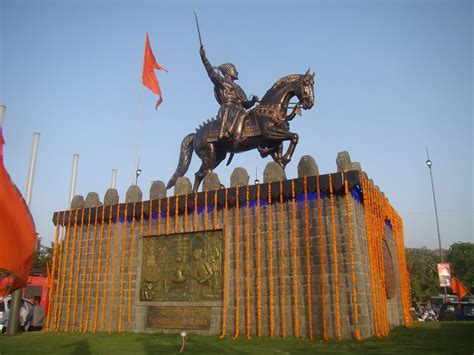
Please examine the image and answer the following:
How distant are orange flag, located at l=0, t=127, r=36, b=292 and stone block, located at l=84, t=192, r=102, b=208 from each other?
A: 10418 millimetres

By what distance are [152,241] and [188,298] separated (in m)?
2.10


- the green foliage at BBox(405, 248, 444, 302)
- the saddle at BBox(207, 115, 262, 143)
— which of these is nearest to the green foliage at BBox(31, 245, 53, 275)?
the saddle at BBox(207, 115, 262, 143)

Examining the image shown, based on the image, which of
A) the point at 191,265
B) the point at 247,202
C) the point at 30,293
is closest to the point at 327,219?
the point at 247,202

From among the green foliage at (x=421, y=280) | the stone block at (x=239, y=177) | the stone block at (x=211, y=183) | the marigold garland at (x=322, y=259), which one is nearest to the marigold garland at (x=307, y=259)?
the marigold garland at (x=322, y=259)

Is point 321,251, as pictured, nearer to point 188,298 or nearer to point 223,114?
point 188,298

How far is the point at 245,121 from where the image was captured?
1222cm

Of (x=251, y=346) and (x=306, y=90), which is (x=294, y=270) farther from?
(x=306, y=90)

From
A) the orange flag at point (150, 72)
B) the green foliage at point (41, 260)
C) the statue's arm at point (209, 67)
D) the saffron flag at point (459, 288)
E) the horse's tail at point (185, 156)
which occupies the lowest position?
the saffron flag at point (459, 288)

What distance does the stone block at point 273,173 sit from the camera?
10492mm

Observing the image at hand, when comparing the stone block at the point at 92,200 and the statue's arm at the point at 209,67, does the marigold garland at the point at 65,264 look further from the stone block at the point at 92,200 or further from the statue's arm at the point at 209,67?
the statue's arm at the point at 209,67

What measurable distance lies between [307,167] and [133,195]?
5.64 meters

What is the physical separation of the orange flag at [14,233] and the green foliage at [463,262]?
58.5 metres

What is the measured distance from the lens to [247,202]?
10602mm

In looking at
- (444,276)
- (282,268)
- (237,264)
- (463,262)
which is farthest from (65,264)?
(463,262)
